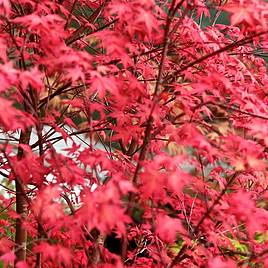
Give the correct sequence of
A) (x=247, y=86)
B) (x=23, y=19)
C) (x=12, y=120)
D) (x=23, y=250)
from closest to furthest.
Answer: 1. (x=12, y=120)
2. (x=23, y=19)
3. (x=247, y=86)
4. (x=23, y=250)

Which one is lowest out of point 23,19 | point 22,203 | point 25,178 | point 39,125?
point 22,203

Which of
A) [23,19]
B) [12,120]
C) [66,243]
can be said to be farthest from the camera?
[66,243]

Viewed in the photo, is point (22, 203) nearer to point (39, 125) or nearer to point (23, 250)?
point (23, 250)

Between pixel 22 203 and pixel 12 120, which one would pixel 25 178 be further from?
pixel 22 203

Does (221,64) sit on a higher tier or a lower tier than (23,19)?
lower

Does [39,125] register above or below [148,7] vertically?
below

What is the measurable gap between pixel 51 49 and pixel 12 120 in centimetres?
48

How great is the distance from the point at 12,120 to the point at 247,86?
1.61 meters

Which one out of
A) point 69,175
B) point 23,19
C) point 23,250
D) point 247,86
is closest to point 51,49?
point 23,19

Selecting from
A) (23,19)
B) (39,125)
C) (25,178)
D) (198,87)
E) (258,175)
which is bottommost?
(258,175)

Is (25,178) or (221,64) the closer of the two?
(25,178)

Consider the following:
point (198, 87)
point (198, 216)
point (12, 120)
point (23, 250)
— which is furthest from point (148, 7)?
point (23, 250)

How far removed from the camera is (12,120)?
1940 millimetres

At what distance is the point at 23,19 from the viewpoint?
2064 mm
